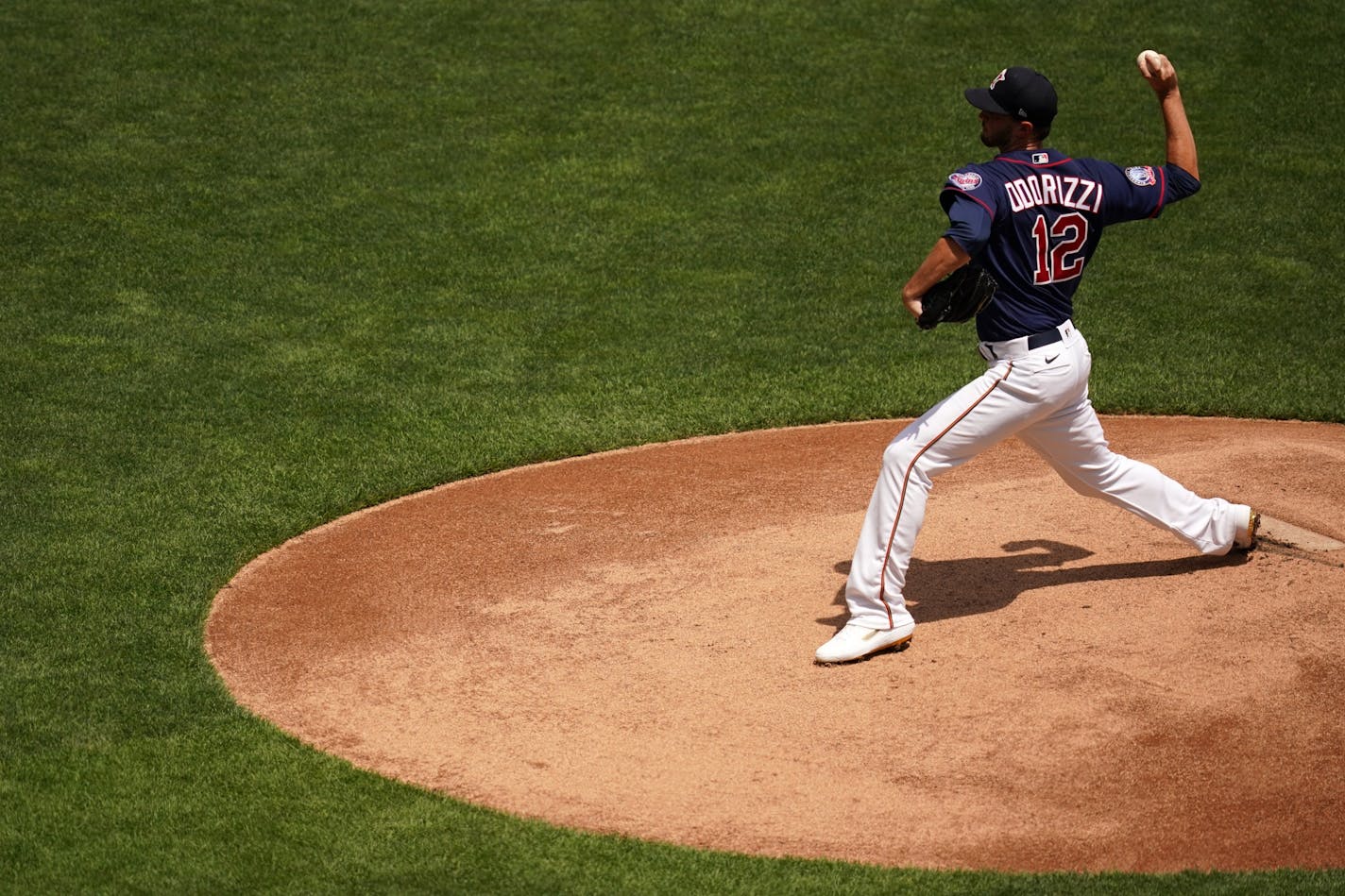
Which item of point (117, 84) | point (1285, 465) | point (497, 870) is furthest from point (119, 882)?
point (117, 84)

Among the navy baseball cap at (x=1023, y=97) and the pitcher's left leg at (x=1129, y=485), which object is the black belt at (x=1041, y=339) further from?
the navy baseball cap at (x=1023, y=97)

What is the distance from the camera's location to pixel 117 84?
Result: 1420cm

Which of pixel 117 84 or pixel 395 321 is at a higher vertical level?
pixel 117 84

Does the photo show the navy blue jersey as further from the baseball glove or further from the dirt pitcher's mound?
the dirt pitcher's mound

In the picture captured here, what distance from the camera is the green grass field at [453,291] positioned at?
5.24m

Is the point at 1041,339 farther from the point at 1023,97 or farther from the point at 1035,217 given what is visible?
the point at 1023,97

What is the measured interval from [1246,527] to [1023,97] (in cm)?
210

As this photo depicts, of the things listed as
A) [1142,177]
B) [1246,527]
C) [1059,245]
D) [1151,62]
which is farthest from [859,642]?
[1151,62]

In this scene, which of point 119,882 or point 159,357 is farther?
point 159,357

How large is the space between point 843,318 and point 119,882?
707 centimetres

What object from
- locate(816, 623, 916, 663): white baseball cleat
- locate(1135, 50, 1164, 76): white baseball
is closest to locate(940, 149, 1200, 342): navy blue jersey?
locate(1135, 50, 1164, 76): white baseball

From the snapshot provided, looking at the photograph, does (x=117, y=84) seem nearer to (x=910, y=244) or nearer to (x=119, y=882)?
(x=910, y=244)

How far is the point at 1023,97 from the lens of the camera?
5797mm

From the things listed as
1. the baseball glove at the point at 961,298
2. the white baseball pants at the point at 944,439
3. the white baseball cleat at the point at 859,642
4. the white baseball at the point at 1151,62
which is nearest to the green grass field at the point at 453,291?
the white baseball cleat at the point at 859,642
